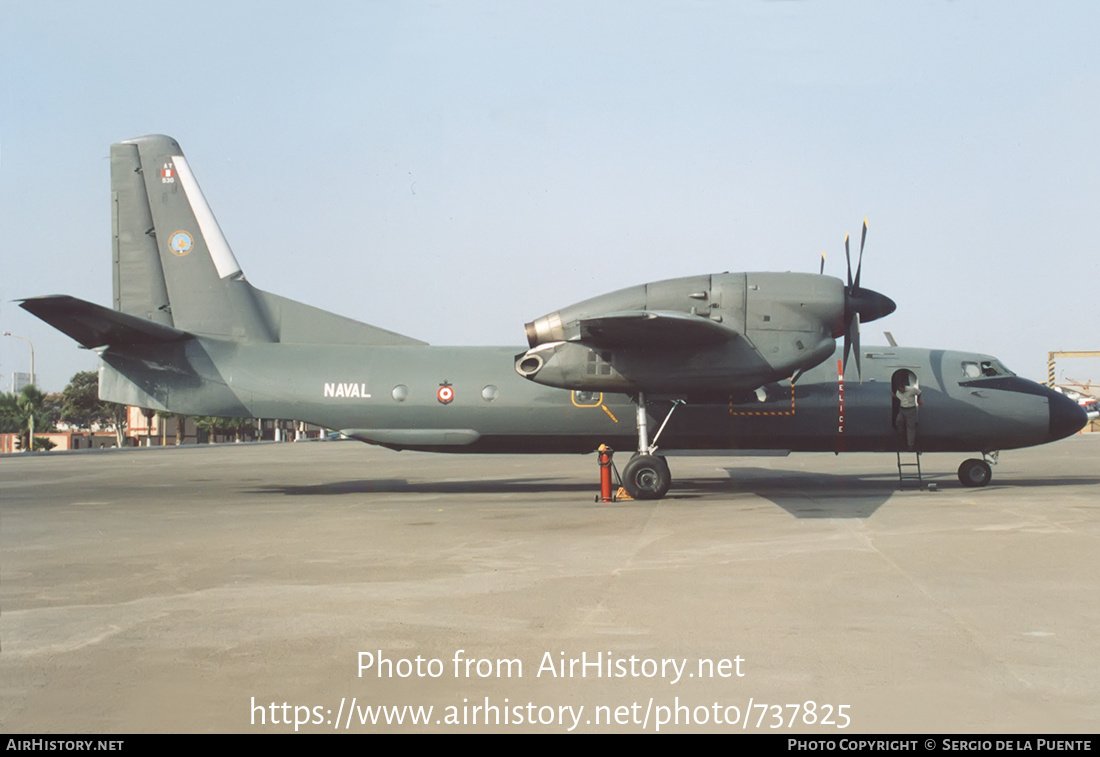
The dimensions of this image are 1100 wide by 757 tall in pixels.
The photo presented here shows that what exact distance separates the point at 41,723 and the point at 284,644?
1.61 metres

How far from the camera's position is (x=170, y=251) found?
18328 millimetres

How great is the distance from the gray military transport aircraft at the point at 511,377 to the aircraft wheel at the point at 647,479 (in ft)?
0.08

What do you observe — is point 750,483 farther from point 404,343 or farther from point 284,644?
point 284,644

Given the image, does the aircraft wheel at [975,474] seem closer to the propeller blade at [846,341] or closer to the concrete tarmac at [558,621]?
the propeller blade at [846,341]

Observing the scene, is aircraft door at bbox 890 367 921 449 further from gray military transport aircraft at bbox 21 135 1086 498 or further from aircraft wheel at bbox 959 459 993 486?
aircraft wheel at bbox 959 459 993 486

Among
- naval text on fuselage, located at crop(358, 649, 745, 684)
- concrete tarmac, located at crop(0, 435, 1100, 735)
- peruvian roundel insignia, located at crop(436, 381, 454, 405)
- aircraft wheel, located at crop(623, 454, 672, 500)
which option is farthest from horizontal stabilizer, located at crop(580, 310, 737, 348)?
naval text on fuselage, located at crop(358, 649, 745, 684)

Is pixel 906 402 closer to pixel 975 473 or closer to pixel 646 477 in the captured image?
pixel 975 473

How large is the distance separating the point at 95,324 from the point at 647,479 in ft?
34.9

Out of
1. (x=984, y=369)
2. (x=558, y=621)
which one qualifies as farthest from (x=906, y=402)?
(x=558, y=621)

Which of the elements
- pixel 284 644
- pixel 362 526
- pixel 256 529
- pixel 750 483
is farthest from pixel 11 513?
pixel 750 483

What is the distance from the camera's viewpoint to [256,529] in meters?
11.7

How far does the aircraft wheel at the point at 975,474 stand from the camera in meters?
17.7

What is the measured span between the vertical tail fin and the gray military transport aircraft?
1.2 inches

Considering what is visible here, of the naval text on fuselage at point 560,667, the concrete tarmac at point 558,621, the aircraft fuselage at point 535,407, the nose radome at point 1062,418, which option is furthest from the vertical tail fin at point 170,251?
the nose radome at point 1062,418
